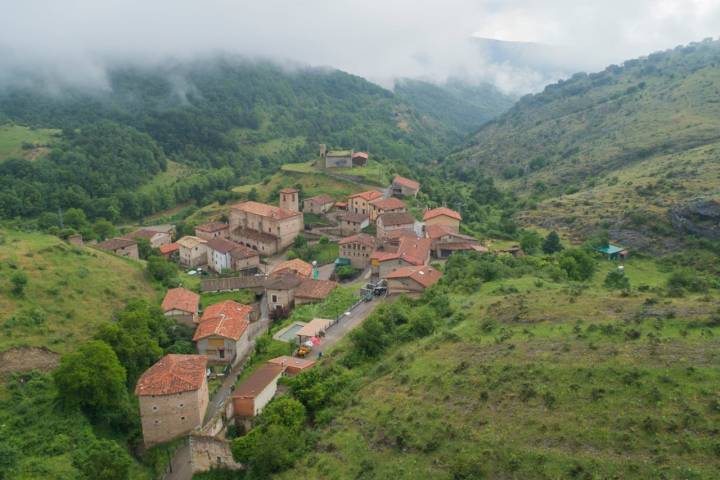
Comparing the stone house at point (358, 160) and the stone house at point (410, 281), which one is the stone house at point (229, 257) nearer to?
the stone house at point (410, 281)

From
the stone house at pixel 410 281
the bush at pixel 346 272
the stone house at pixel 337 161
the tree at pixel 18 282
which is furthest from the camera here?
the stone house at pixel 337 161

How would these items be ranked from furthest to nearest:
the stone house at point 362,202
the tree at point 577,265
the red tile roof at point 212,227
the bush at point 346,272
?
the red tile roof at point 212,227
the stone house at point 362,202
the bush at point 346,272
the tree at point 577,265

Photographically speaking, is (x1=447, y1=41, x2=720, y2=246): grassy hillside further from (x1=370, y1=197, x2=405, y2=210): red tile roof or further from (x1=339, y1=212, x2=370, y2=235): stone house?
(x1=339, y1=212, x2=370, y2=235): stone house

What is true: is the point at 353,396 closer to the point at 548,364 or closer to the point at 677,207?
the point at 548,364

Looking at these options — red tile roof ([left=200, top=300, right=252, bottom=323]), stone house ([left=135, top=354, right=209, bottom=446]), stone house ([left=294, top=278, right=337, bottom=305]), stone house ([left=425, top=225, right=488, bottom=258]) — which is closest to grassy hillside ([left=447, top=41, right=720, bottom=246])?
stone house ([left=425, top=225, right=488, bottom=258])

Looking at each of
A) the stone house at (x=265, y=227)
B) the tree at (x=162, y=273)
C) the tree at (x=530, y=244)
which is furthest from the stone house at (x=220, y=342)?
the tree at (x=530, y=244)

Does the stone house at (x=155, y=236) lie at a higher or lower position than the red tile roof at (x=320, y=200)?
lower

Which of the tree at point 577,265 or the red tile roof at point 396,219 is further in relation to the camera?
the red tile roof at point 396,219
